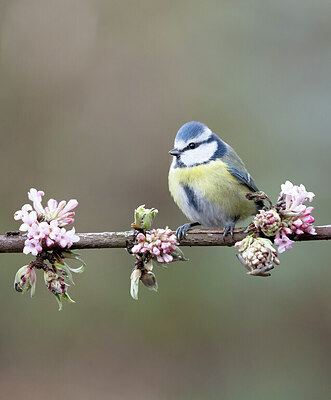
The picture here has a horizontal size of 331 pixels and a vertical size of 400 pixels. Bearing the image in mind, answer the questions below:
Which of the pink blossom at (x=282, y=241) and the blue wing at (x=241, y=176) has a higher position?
the blue wing at (x=241, y=176)

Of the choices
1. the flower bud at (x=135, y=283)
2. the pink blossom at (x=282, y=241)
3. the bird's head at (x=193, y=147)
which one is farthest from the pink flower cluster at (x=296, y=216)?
the bird's head at (x=193, y=147)

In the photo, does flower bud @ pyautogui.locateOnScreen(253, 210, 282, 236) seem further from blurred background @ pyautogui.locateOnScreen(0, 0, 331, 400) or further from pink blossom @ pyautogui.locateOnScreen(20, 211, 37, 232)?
blurred background @ pyautogui.locateOnScreen(0, 0, 331, 400)

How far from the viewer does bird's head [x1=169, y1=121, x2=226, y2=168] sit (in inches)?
123

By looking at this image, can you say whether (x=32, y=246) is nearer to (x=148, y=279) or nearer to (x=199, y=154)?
(x=148, y=279)

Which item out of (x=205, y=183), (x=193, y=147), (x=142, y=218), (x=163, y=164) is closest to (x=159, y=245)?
(x=142, y=218)

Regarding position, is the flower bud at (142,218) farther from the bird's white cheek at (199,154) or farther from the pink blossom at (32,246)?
the bird's white cheek at (199,154)

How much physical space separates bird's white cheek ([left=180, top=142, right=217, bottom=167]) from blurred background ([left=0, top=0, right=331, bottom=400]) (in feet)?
3.25

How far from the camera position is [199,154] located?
322cm

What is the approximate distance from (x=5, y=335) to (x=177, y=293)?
1.27 meters

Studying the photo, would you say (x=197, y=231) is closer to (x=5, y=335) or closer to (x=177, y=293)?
(x=177, y=293)

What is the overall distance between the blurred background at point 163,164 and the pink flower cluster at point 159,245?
7.36ft

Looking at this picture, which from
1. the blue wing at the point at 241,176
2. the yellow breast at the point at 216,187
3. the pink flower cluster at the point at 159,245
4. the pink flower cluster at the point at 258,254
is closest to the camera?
the pink flower cluster at the point at 258,254

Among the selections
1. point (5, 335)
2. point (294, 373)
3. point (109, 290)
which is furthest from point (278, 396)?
point (5, 335)

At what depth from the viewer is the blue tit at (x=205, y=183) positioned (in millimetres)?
3078
